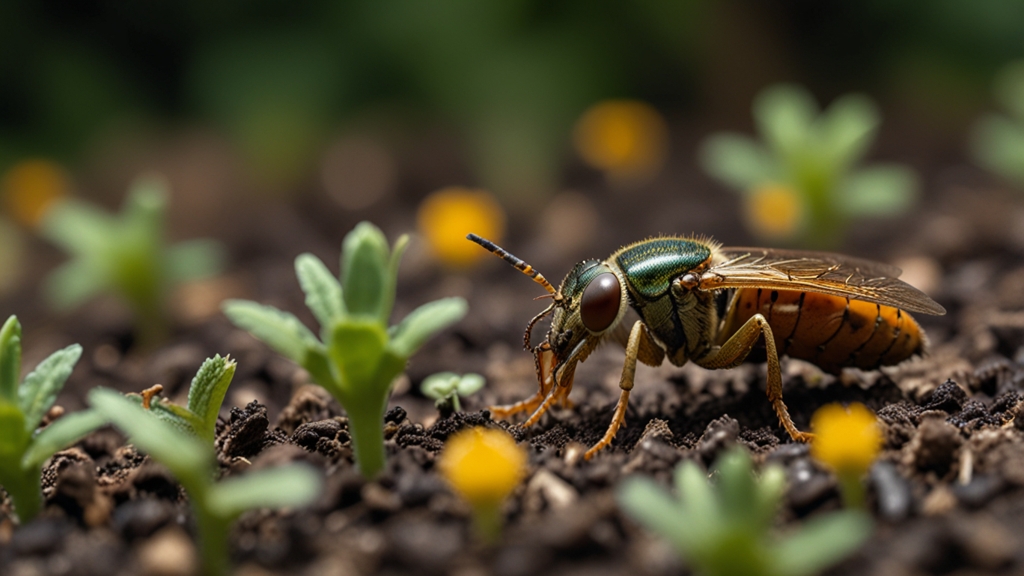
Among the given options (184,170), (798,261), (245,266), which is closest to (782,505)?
(798,261)

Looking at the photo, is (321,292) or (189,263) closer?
(321,292)

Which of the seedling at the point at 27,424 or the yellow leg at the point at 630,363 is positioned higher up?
the yellow leg at the point at 630,363

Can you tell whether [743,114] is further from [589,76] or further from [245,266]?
[245,266]

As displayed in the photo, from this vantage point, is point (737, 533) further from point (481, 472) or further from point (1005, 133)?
point (1005, 133)

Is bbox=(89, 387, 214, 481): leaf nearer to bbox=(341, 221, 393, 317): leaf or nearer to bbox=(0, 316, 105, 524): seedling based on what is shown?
bbox=(0, 316, 105, 524): seedling

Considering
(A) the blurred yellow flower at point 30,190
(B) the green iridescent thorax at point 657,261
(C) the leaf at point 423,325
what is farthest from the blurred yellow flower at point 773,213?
(A) the blurred yellow flower at point 30,190

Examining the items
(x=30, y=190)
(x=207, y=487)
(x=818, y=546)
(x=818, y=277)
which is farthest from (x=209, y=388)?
(x=30, y=190)

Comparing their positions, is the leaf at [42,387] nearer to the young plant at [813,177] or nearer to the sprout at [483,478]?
the sprout at [483,478]

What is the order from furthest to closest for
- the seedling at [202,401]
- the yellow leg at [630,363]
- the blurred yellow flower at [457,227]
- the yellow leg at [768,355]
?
the blurred yellow flower at [457,227] → the yellow leg at [768,355] → the yellow leg at [630,363] → the seedling at [202,401]
